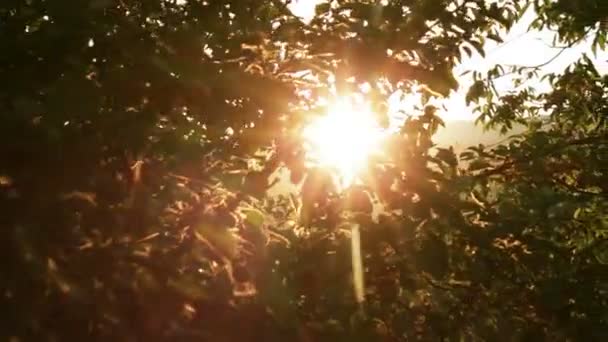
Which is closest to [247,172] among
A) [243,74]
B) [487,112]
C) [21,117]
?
[243,74]

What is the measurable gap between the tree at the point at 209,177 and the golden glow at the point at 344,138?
5cm

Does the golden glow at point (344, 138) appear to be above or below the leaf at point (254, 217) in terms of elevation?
above

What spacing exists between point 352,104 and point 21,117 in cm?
130

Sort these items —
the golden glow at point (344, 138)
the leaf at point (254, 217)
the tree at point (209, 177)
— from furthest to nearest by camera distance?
the leaf at point (254, 217)
the golden glow at point (344, 138)
the tree at point (209, 177)

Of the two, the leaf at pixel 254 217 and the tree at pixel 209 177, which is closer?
the tree at pixel 209 177

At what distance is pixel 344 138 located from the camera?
103 inches

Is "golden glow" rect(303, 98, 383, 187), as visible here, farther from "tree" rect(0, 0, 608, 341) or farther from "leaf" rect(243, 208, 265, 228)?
"leaf" rect(243, 208, 265, 228)

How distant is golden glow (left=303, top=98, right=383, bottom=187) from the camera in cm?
258

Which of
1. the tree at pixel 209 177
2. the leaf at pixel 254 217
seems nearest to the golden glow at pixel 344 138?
the tree at pixel 209 177

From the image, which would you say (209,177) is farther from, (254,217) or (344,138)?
(344,138)

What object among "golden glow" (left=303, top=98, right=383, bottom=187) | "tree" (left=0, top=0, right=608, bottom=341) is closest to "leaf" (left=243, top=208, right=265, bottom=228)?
"tree" (left=0, top=0, right=608, bottom=341)

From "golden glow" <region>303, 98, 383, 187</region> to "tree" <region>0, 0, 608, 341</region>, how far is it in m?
0.05

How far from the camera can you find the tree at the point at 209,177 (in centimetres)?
214

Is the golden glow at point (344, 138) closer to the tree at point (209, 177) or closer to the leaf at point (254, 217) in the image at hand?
the tree at point (209, 177)
